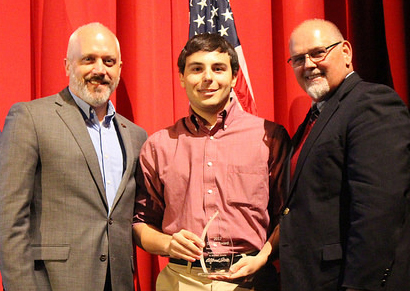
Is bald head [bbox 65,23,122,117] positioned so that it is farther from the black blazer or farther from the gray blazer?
the black blazer

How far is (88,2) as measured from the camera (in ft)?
9.42

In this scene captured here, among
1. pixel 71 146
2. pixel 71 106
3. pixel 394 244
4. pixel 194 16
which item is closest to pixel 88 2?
pixel 194 16

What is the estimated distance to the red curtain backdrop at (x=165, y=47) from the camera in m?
2.75

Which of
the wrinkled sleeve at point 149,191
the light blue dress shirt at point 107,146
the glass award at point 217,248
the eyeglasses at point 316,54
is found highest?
the eyeglasses at point 316,54

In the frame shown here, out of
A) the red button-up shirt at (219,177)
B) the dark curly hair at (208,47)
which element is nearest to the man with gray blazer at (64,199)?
the red button-up shirt at (219,177)

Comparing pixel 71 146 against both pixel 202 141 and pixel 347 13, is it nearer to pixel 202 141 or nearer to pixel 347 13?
pixel 202 141

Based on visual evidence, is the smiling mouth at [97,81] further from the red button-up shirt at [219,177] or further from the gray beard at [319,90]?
the gray beard at [319,90]

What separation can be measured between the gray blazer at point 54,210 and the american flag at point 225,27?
0.96 m

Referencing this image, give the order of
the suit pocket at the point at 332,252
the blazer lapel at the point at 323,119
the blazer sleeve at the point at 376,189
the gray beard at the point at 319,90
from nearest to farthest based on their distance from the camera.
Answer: the blazer sleeve at the point at 376,189 → the suit pocket at the point at 332,252 → the blazer lapel at the point at 323,119 → the gray beard at the point at 319,90

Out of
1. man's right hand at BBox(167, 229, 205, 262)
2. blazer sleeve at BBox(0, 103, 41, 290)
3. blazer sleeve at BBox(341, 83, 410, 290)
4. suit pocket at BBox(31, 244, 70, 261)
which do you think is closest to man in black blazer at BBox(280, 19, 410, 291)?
blazer sleeve at BBox(341, 83, 410, 290)

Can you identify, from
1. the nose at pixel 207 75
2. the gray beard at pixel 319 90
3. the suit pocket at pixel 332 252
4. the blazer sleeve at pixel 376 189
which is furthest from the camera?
the nose at pixel 207 75

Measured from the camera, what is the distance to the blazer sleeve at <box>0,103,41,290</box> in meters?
1.93

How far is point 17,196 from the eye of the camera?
1978 mm

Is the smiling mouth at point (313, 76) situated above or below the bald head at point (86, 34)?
below
